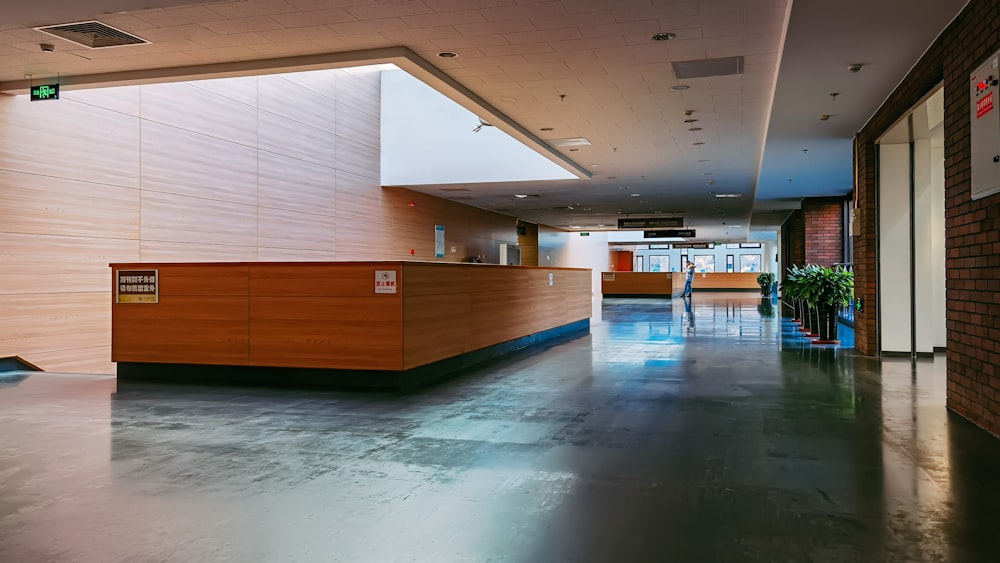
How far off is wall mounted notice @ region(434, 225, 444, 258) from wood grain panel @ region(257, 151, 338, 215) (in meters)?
4.31

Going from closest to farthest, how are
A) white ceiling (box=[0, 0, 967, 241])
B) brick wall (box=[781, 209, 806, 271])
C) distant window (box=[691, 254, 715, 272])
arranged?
white ceiling (box=[0, 0, 967, 241]) → brick wall (box=[781, 209, 806, 271]) → distant window (box=[691, 254, 715, 272])

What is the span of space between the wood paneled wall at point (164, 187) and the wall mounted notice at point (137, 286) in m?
1.11

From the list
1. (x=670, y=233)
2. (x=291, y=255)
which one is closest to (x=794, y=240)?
(x=670, y=233)

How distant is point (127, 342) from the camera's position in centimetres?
725

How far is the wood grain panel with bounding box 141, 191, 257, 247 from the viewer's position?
9.12 metres

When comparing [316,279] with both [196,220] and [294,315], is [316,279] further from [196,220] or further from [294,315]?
[196,220]

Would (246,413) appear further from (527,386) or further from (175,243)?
(175,243)

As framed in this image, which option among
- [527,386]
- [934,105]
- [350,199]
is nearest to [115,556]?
[527,386]

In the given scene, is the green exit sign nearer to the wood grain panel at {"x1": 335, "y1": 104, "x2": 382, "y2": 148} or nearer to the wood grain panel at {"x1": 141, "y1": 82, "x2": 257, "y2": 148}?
the wood grain panel at {"x1": 141, "y1": 82, "x2": 257, "y2": 148}

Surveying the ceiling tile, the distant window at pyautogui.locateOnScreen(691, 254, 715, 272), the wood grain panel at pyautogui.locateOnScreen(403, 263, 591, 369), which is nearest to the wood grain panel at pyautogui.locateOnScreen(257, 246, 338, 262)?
the wood grain panel at pyautogui.locateOnScreen(403, 263, 591, 369)

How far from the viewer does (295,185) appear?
12250 mm

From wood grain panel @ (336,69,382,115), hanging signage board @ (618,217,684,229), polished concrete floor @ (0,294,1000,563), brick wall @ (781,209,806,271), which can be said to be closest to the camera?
polished concrete floor @ (0,294,1000,563)

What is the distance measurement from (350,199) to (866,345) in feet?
30.8

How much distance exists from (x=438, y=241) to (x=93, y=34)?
1176 centimetres
